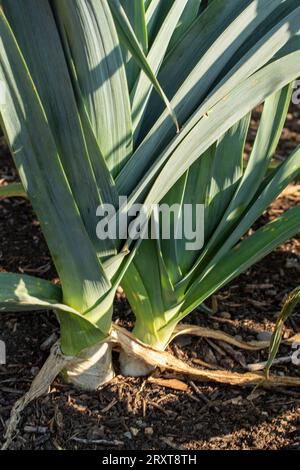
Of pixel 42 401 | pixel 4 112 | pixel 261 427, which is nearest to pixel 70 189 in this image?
pixel 4 112

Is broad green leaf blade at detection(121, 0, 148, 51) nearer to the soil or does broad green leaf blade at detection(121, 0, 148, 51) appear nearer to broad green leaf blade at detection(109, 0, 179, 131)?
broad green leaf blade at detection(109, 0, 179, 131)

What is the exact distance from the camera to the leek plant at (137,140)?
3.98 feet

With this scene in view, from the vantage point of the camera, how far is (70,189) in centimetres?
130

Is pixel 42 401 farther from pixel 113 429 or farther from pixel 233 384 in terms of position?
pixel 233 384

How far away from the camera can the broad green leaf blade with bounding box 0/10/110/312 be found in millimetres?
1176

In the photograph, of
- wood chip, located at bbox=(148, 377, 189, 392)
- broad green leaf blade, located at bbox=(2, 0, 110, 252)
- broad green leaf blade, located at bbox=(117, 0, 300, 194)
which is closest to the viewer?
broad green leaf blade, located at bbox=(2, 0, 110, 252)

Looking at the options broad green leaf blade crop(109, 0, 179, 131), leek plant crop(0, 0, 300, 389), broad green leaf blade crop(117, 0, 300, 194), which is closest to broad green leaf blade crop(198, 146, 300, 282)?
leek plant crop(0, 0, 300, 389)

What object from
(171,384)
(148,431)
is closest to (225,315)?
(171,384)

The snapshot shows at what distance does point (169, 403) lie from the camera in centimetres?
159

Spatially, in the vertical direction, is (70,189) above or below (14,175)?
above

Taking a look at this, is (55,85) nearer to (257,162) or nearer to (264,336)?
(257,162)

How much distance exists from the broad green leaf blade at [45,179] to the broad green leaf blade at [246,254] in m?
0.22

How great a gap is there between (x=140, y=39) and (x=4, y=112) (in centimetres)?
29

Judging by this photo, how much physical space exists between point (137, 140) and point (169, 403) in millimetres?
522
